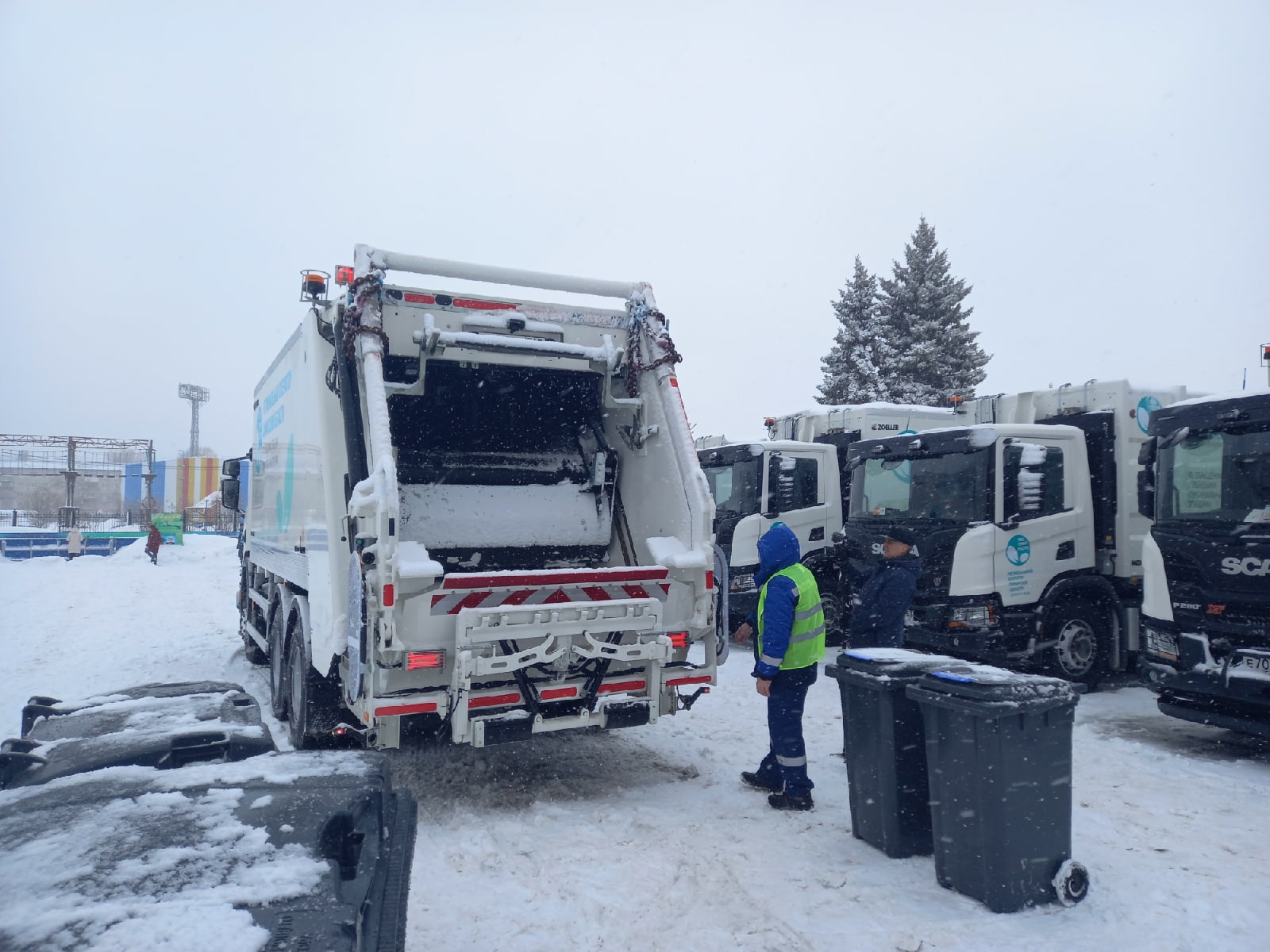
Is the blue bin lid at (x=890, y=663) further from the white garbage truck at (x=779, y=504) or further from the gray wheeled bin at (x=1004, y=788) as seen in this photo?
the white garbage truck at (x=779, y=504)

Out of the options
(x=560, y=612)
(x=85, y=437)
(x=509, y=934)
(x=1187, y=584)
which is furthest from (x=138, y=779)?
(x=85, y=437)

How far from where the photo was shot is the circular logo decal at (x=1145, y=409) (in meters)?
8.25

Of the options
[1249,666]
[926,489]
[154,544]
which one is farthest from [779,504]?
[154,544]

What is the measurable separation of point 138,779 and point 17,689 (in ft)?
23.5

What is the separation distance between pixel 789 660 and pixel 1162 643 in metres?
3.13

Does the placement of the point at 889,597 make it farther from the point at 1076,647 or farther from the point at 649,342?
the point at 1076,647

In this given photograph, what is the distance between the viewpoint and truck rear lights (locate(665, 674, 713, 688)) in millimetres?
5094

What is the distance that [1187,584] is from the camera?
593 centimetres

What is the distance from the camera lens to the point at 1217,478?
592 cm

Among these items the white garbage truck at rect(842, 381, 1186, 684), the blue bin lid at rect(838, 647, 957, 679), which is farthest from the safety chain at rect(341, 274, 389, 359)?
the white garbage truck at rect(842, 381, 1186, 684)

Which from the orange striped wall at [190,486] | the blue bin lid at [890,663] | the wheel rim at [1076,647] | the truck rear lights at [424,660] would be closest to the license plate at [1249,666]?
the wheel rim at [1076,647]

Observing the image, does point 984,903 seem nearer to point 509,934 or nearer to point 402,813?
point 509,934

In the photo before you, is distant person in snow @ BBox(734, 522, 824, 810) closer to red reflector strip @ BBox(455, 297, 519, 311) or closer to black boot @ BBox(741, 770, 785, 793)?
black boot @ BBox(741, 770, 785, 793)

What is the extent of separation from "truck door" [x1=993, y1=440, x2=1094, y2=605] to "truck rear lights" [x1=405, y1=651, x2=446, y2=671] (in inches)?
191
